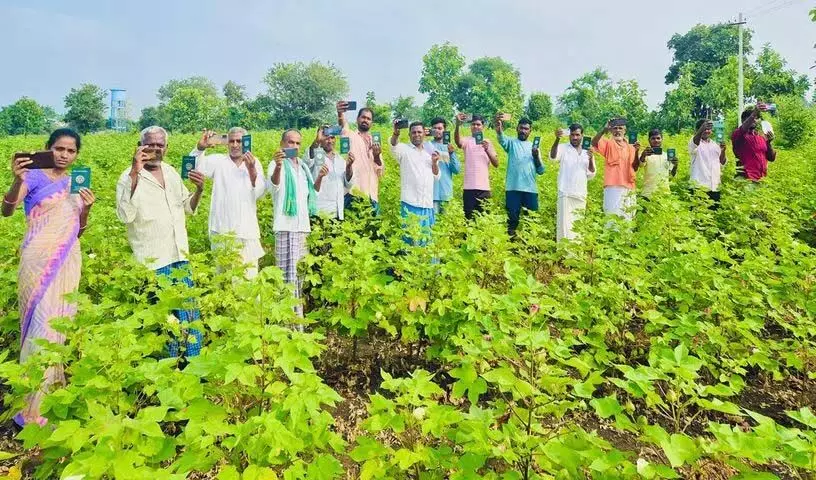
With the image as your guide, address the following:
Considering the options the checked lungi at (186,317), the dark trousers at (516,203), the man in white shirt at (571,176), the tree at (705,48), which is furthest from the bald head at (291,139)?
the tree at (705,48)

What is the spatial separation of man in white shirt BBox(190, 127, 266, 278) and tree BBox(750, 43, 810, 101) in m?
32.9

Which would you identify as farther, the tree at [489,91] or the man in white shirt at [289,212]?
the tree at [489,91]

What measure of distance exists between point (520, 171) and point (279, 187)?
313 centimetres

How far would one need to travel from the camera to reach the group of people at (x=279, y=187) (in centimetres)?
298

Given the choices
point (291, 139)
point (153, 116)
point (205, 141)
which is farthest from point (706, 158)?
point (153, 116)

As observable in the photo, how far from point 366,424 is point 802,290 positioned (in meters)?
3.23

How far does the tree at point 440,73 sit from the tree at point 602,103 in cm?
1738

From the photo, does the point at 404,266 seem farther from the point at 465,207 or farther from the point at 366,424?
the point at 465,207

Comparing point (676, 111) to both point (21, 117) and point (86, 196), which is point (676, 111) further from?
point (21, 117)

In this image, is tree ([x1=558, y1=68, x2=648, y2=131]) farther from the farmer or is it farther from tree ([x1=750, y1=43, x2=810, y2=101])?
the farmer

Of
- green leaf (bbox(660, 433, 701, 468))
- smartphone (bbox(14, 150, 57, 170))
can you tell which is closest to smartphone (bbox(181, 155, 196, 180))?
smartphone (bbox(14, 150, 57, 170))

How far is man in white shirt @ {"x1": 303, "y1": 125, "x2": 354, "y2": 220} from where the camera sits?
475 centimetres

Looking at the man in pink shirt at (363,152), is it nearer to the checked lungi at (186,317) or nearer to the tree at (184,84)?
the checked lungi at (186,317)

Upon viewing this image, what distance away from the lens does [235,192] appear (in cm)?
400
